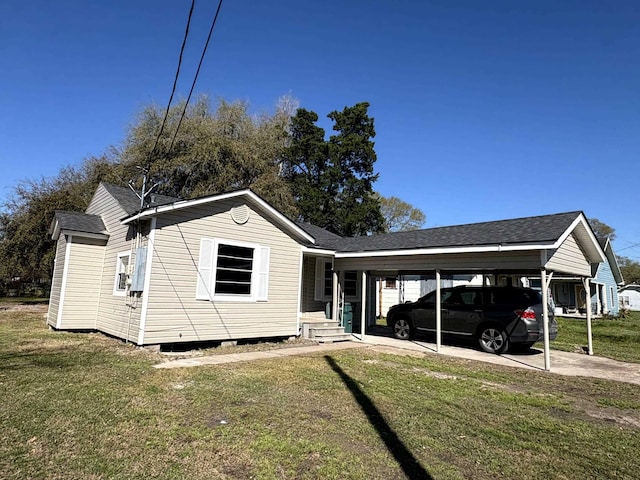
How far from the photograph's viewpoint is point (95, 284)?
1186 centimetres

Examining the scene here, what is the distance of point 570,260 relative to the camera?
32.7ft

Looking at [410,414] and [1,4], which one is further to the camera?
[1,4]

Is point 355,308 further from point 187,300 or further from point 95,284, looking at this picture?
point 95,284

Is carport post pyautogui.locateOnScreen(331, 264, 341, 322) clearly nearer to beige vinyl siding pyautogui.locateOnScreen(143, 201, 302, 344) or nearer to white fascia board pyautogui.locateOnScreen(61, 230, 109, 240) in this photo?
beige vinyl siding pyautogui.locateOnScreen(143, 201, 302, 344)

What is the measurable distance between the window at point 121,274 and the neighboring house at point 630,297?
134ft

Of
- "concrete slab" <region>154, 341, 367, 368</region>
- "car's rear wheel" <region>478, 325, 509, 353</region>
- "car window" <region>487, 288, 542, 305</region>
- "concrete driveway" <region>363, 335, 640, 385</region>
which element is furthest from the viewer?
"car's rear wheel" <region>478, 325, 509, 353</region>

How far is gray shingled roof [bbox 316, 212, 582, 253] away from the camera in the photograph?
28.5ft

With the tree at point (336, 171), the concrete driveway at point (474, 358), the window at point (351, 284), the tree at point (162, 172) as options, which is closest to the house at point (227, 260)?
the window at point (351, 284)

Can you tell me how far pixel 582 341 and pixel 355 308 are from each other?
796 centimetres

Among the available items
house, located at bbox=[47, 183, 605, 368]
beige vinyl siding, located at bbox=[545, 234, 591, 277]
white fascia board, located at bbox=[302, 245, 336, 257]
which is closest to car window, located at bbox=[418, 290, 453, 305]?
house, located at bbox=[47, 183, 605, 368]

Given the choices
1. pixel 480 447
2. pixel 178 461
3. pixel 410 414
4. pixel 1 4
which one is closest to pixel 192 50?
pixel 1 4

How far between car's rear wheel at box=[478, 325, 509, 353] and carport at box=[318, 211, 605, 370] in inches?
44.5

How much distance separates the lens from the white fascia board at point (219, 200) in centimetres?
886

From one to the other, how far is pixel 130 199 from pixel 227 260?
4.57m
